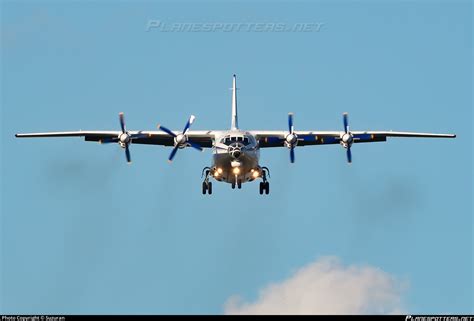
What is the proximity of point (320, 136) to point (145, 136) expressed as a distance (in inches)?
584

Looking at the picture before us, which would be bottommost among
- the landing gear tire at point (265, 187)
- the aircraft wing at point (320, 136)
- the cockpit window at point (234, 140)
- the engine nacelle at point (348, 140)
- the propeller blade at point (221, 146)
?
the landing gear tire at point (265, 187)

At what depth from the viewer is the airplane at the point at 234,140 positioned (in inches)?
3221

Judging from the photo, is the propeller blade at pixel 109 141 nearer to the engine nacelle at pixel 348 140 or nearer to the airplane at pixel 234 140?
the airplane at pixel 234 140

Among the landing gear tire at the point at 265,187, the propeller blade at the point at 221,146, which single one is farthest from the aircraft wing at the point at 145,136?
the landing gear tire at the point at 265,187

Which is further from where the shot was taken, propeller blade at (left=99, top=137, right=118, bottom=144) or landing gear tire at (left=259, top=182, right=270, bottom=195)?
landing gear tire at (left=259, top=182, right=270, bottom=195)

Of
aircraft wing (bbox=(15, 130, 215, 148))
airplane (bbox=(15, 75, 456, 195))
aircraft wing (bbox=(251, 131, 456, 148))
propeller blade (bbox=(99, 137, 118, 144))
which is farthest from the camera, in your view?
aircraft wing (bbox=(251, 131, 456, 148))

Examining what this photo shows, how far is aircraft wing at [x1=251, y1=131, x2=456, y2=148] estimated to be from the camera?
89.0 metres

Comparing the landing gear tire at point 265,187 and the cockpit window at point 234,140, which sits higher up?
the cockpit window at point 234,140

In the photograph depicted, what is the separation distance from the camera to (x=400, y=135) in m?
92.8

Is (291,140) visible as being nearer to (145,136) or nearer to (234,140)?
(234,140)

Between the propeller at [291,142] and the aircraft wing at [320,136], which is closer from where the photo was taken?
the propeller at [291,142]

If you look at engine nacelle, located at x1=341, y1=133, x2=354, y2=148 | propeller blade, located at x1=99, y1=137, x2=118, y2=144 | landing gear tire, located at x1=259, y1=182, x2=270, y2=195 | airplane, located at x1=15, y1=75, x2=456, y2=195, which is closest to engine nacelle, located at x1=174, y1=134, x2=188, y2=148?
airplane, located at x1=15, y1=75, x2=456, y2=195

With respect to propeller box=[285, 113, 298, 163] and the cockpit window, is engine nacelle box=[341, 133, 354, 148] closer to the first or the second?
propeller box=[285, 113, 298, 163]

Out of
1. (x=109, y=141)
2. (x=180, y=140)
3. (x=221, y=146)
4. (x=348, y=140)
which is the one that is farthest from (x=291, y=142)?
(x=109, y=141)
